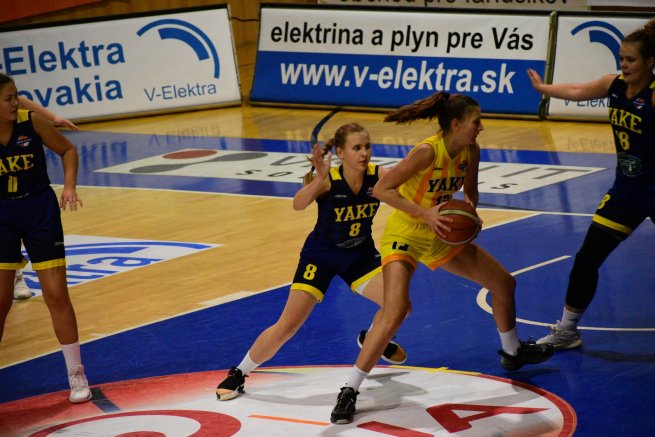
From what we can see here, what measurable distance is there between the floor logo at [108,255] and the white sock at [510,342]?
4.37 metres

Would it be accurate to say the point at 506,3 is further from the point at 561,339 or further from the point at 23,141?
the point at 23,141

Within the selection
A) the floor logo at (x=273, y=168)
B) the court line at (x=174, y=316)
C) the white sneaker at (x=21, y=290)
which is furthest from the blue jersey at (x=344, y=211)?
the floor logo at (x=273, y=168)

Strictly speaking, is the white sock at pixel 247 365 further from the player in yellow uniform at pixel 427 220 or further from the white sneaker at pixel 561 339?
the white sneaker at pixel 561 339

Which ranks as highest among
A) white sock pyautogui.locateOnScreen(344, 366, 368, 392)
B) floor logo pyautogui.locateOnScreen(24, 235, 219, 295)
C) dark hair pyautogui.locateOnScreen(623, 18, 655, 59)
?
dark hair pyautogui.locateOnScreen(623, 18, 655, 59)

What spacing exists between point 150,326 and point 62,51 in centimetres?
1001

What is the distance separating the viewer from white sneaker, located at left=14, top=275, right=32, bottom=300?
1009cm

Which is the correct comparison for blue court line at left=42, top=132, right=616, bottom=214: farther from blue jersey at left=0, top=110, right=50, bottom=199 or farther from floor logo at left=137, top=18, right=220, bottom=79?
blue jersey at left=0, top=110, right=50, bottom=199

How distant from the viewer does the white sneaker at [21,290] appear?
10086 mm

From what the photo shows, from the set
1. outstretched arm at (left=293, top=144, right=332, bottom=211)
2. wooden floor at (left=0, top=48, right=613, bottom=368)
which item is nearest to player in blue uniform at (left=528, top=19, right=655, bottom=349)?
outstretched arm at (left=293, top=144, right=332, bottom=211)

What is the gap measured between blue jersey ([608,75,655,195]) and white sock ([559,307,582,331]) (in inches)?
36.4

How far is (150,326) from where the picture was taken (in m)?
9.06

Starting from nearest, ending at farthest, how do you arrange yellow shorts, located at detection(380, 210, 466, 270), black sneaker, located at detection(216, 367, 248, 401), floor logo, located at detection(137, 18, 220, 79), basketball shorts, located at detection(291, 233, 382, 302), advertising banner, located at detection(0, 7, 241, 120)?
yellow shorts, located at detection(380, 210, 466, 270) < basketball shorts, located at detection(291, 233, 382, 302) < black sneaker, located at detection(216, 367, 248, 401) < advertising banner, located at detection(0, 7, 241, 120) < floor logo, located at detection(137, 18, 220, 79)

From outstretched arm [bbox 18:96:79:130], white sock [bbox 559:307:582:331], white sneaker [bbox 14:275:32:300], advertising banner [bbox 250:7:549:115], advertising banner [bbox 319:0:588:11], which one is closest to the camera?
outstretched arm [bbox 18:96:79:130]

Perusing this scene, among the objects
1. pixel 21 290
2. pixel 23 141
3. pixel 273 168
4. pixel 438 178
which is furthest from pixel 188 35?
pixel 438 178
